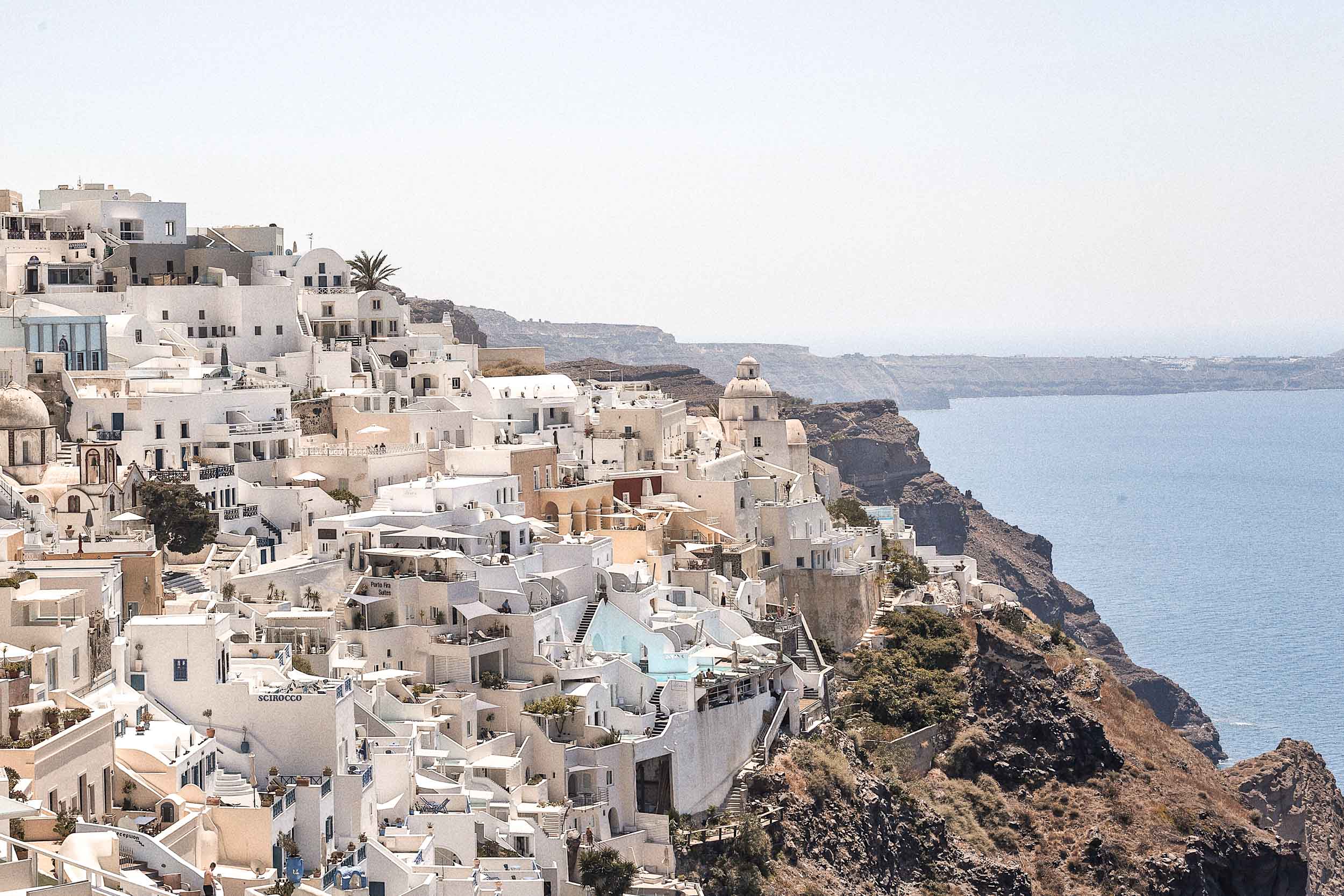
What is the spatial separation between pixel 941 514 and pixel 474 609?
306 feet

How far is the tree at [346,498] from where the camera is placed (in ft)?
167

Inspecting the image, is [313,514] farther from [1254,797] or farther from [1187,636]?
[1187,636]

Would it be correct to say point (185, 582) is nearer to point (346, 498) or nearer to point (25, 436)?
point (25, 436)

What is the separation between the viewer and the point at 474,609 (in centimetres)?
4666

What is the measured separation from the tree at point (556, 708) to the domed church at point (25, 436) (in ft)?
39.5

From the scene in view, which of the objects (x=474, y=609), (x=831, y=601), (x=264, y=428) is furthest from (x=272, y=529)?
(x=831, y=601)

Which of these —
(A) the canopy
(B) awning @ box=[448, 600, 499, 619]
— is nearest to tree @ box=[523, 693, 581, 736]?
(B) awning @ box=[448, 600, 499, 619]

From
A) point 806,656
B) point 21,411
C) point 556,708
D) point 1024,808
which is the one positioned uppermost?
point 21,411

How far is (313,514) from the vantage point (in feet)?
165

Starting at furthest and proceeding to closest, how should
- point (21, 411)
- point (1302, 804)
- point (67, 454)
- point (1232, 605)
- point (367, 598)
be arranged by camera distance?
point (1232, 605) < point (1302, 804) < point (67, 454) < point (367, 598) < point (21, 411)

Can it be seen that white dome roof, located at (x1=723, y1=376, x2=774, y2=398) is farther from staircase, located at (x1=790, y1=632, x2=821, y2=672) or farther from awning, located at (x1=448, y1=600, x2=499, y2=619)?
awning, located at (x1=448, y1=600, x2=499, y2=619)

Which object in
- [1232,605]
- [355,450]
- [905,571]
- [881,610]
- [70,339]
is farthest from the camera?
[1232,605]

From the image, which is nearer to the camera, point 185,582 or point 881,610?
point 185,582

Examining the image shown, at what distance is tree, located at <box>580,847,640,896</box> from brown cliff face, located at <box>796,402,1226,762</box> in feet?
250
